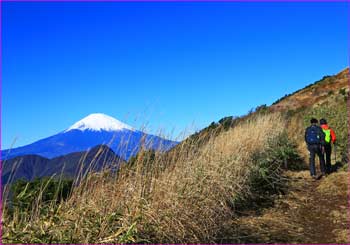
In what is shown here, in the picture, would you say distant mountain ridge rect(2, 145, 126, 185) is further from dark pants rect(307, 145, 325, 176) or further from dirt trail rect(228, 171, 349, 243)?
dark pants rect(307, 145, 325, 176)

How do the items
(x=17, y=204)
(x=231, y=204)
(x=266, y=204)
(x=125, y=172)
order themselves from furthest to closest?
1. (x=266, y=204)
2. (x=231, y=204)
3. (x=125, y=172)
4. (x=17, y=204)

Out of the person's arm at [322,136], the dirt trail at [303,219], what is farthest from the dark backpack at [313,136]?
the dirt trail at [303,219]

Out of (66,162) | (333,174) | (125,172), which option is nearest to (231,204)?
(125,172)

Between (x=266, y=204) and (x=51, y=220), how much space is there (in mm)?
4390

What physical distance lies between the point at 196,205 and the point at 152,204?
0.79 m

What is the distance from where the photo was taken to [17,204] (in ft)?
13.7

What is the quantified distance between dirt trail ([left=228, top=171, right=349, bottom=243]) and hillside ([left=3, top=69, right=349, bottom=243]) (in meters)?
0.01

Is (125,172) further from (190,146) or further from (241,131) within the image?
(241,131)

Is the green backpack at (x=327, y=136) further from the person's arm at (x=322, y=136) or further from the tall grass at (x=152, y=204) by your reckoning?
the tall grass at (x=152, y=204)

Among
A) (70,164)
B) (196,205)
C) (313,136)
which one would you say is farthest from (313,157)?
(70,164)

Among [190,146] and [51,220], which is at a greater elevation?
[190,146]

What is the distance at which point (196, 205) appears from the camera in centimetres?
537

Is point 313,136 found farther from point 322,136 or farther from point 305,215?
point 305,215

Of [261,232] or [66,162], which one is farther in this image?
[261,232]
